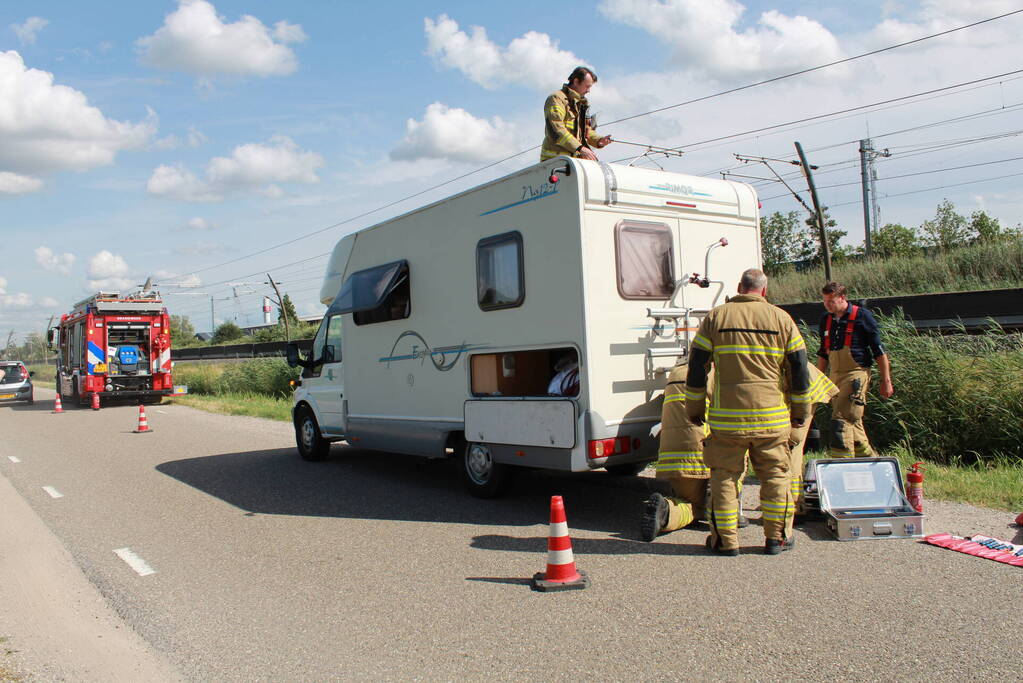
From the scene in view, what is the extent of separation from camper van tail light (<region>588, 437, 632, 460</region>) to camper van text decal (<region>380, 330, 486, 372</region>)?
5.27ft

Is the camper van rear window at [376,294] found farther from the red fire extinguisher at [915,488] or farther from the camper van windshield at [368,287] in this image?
the red fire extinguisher at [915,488]

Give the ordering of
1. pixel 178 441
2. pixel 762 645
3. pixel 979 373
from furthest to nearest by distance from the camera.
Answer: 1. pixel 178 441
2. pixel 979 373
3. pixel 762 645

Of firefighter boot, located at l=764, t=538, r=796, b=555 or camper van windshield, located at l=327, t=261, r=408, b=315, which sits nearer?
firefighter boot, located at l=764, t=538, r=796, b=555

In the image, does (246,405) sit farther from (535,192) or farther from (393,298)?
(535,192)

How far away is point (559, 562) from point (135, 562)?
323 cm

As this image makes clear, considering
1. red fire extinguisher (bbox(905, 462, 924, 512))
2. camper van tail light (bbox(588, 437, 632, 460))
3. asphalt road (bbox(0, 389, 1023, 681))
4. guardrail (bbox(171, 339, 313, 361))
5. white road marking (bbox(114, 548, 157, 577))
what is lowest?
asphalt road (bbox(0, 389, 1023, 681))

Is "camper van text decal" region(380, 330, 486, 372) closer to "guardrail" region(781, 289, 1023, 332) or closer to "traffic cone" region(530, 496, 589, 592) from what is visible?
"traffic cone" region(530, 496, 589, 592)

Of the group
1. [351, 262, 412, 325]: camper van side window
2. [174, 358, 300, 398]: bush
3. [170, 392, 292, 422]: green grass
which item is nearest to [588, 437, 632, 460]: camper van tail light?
[351, 262, 412, 325]: camper van side window

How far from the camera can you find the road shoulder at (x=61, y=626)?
3.97m

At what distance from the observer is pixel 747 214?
742 centimetres

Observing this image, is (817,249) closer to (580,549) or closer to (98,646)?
(580,549)

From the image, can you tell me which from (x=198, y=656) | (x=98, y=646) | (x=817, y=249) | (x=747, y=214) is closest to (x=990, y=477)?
(x=747, y=214)

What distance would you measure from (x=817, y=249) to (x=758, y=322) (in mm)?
29672

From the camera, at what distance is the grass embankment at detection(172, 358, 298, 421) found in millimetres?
19250
